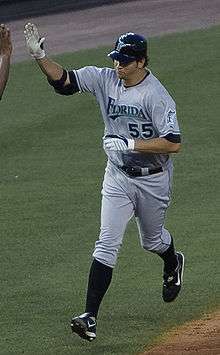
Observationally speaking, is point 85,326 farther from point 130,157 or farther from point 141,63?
point 141,63

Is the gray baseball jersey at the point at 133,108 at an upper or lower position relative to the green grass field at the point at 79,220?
upper

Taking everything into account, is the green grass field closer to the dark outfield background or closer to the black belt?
the black belt

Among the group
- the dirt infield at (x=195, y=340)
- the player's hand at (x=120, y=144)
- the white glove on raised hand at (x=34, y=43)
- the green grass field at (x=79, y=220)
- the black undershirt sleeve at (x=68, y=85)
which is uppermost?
the white glove on raised hand at (x=34, y=43)

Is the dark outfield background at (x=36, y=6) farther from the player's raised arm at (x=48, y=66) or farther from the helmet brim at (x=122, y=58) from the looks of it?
the helmet brim at (x=122, y=58)

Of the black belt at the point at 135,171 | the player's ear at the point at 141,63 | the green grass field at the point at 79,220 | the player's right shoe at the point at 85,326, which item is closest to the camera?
the player's right shoe at the point at 85,326

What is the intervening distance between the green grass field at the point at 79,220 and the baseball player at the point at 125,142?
0.56 meters

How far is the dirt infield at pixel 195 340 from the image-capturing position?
298 inches

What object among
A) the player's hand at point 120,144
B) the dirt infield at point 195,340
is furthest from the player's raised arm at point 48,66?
the dirt infield at point 195,340

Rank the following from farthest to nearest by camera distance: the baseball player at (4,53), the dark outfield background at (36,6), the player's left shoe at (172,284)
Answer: the dark outfield background at (36,6) < the player's left shoe at (172,284) < the baseball player at (4,53)

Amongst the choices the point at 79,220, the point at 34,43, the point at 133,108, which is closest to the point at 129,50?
the point at 133,108

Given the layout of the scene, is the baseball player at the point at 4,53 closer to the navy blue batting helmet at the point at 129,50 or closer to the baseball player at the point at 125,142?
the baseball player at the point at 125,142

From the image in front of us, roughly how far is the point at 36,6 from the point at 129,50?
15550 mm

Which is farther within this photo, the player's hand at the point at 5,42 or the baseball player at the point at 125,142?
the player's hand at the point at 5,42

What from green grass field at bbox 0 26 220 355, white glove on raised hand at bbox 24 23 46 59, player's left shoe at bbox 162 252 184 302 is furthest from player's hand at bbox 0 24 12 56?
player's left shoe at bbox 162 252 184 302
